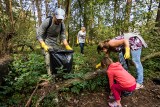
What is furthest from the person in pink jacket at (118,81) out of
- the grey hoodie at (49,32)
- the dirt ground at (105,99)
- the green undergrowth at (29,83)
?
the grey hoodie at (49,32)

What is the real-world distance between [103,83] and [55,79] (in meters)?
1.28

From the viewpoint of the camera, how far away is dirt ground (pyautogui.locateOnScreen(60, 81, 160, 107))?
4.46 m

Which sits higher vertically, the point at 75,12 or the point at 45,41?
the point at 75,12

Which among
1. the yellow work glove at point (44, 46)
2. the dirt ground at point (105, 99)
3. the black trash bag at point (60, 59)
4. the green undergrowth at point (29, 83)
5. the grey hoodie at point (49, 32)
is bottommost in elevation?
the dirt ground at point (105, 99)

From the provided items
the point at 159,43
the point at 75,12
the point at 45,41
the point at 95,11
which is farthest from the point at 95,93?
the point at 75,12

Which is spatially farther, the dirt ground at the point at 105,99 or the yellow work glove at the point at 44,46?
the dirt ground at the point at 105,99

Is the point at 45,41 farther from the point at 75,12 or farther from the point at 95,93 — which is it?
the point at 75,12

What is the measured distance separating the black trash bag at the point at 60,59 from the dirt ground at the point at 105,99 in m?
0.73

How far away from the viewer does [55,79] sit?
4.55 metres

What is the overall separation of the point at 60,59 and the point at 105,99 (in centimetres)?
145

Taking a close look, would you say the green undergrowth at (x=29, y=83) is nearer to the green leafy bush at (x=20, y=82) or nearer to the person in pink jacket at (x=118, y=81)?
the green leafy bush at (x=20, y=82)

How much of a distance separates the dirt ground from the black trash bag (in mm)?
732

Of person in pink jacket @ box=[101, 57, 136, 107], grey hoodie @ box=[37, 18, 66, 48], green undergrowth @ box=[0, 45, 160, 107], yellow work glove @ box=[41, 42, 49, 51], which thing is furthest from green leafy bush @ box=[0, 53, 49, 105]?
person in pink jacket @ box=[101, 57, 136, 107]

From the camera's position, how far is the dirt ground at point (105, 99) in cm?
446
